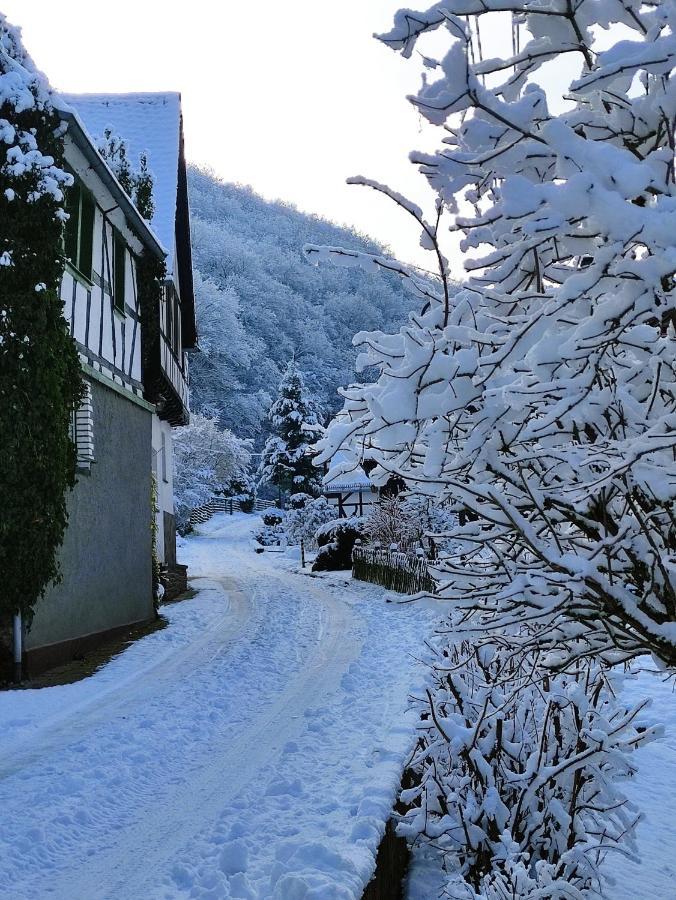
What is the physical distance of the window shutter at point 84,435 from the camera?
9.85m

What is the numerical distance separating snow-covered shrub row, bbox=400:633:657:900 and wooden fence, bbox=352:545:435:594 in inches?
482

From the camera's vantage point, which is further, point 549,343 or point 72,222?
point 72,222

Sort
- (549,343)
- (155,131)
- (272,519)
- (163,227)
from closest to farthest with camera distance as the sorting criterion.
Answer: (549,343)
(163,227)
(155,131)
(272,519)

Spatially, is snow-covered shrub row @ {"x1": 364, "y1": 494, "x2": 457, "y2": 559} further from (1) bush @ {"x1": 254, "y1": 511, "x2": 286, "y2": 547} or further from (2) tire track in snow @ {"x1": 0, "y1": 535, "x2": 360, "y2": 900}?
(1) bush @ {"x1": 254, "y1": 511, "x2": 286, "y2": 547}

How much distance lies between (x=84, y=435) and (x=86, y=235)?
299 centimetres

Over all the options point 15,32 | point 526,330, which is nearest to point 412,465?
point 526,330

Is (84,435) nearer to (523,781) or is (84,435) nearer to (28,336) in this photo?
Answer: (28,336)

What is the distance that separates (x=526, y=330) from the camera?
212cm

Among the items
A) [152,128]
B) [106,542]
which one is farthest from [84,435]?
[152,128]

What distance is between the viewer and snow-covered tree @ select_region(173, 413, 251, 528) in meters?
36.8

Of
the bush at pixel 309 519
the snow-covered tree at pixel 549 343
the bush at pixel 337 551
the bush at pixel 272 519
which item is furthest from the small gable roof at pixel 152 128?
the bush at pixel 272 519

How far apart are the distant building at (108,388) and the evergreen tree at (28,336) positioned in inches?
21.2

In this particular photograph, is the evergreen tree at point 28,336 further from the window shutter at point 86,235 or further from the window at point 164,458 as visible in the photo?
the window at point 164,458

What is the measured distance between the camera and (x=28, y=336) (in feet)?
27.0
